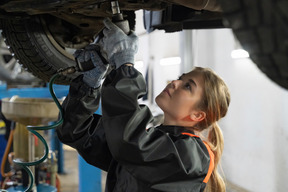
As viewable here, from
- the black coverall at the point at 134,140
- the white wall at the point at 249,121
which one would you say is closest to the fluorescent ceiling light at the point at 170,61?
the white wall at the point at 249,121

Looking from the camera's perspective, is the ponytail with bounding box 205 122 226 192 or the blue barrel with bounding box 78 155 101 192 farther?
the blue barrel with bounding box 78 155 101 192

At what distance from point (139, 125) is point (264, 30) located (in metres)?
0.42

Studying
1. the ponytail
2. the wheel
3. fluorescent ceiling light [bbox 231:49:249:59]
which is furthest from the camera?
fluorescent ceiling light [bbox 231:49:249:59]

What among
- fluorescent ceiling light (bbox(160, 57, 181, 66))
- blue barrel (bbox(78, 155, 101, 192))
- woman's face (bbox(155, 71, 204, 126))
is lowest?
blue barrel (bbox(78, 155, 101, 192))

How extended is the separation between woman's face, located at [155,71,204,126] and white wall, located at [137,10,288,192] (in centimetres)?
139

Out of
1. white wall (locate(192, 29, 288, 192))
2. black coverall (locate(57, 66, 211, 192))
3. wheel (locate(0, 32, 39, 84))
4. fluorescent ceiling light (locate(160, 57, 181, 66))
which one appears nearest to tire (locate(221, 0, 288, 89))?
black coverall (locate(57, 66, 211, 192))

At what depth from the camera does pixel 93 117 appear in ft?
3.19

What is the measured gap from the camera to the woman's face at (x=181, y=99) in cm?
87

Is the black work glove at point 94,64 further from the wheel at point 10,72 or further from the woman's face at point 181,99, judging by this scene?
the wheel at point 10,72

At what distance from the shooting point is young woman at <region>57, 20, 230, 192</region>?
718mm

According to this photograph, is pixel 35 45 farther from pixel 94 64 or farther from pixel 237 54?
pixel 237 54

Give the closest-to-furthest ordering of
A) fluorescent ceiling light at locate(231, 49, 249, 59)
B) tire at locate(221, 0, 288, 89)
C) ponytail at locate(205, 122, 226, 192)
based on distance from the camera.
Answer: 1. tire at locate(221, 0, 288, 89)
2. ponytail at locate(205, 122, 226, 192)
3. fluorescent ceiling light at locate(231, 49, 249, 59)

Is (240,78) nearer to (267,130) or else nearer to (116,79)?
(267,130)

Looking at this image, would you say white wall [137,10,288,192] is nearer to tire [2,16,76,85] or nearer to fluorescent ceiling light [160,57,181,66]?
fluorescent ceiling light [160,57,181,66]
